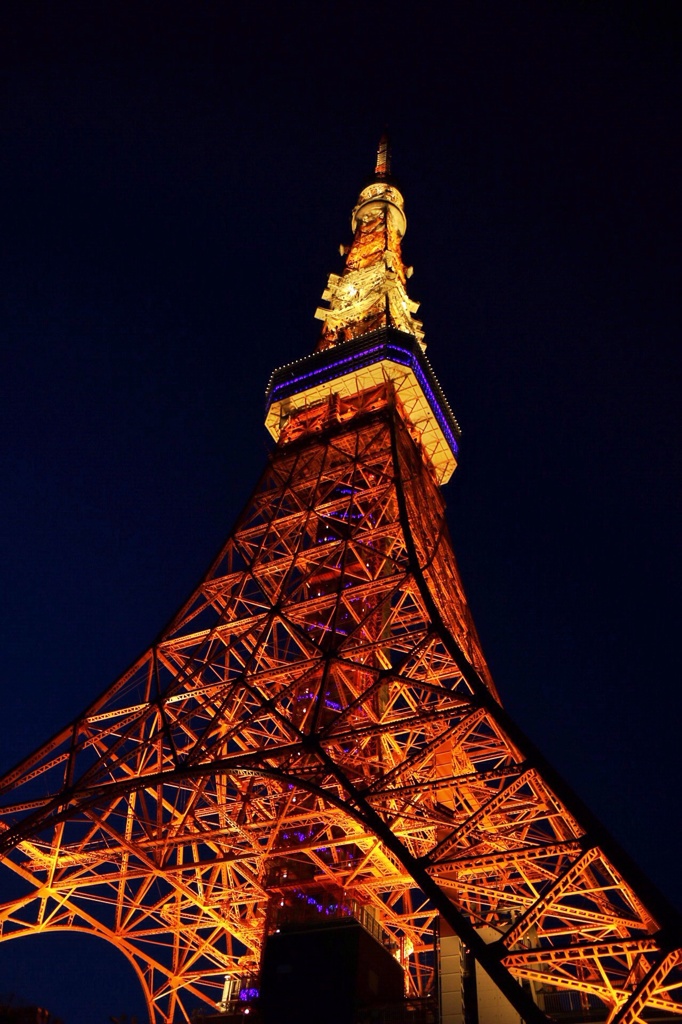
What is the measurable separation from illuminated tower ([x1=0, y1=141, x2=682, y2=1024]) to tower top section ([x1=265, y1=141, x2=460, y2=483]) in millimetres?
90

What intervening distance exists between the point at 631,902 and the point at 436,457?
1931 cm

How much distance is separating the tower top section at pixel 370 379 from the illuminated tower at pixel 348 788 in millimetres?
90

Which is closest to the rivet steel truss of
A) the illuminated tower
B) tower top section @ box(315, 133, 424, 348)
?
the illuminated tower

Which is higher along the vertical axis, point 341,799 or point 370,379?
point 370,379

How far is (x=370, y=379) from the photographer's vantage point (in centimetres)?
2667

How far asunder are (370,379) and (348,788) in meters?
17.2

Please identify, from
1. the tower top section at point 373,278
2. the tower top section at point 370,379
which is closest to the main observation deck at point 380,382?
the tower top section at point 370,379

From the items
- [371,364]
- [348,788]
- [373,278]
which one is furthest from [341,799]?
[373,278]

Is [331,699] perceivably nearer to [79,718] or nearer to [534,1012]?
[79,718]

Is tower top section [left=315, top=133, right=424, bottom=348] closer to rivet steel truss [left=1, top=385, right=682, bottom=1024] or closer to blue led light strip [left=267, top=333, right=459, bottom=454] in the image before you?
blue led light strip [left=267, top=333, right=459, bottom=454]

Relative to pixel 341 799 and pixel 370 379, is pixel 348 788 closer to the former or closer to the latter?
pixel 341 799

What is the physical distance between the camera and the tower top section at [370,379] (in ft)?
86.6

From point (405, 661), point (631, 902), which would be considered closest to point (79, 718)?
point (405, 661)

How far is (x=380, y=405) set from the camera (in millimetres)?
26688
